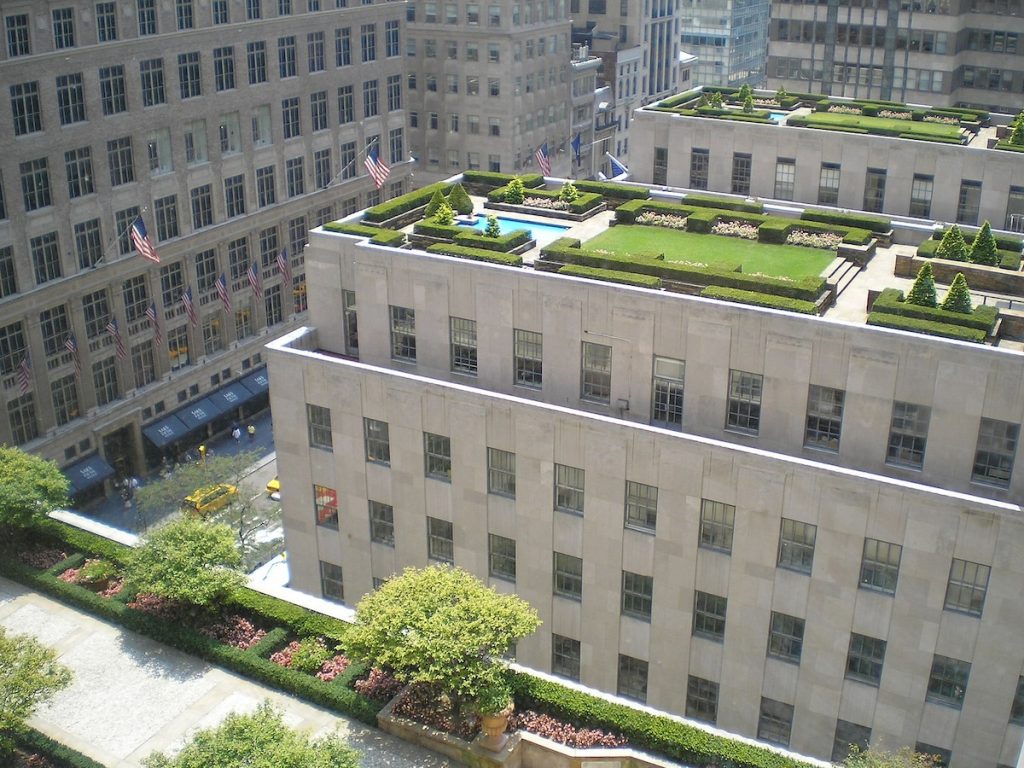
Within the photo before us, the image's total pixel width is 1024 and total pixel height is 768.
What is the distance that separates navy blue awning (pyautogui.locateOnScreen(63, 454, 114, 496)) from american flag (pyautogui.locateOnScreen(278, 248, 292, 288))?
73.3 ft

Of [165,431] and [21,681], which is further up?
[21,681]

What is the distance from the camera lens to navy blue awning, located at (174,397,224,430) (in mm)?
83312

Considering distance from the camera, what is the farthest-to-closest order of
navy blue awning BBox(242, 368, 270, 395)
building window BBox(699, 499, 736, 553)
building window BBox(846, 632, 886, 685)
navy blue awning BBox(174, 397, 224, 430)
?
navy blue awning BBox(242, 368, 270, 395), navy blue awning BBox(174, 397, 224, 430), building window BBox(699, 499, 736, 553), building window BBox(846, 632, 886, 685)

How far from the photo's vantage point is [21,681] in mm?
33906

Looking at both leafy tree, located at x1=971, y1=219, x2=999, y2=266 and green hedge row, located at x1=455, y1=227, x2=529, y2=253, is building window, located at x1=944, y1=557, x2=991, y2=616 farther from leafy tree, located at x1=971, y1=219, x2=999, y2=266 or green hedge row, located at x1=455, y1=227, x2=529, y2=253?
green hedge row, located at x1=455, y1=227, x2=529, y2=253

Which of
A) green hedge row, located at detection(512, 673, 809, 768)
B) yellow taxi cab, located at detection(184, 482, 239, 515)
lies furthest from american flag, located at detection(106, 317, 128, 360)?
green hedge row, located at detection(512, 673, 809, 768)

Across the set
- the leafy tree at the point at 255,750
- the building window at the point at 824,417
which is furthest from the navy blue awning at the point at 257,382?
the leafy tree at the point at 255,750

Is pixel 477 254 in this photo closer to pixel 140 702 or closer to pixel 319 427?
pixel 319 427

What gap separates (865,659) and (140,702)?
2640cm

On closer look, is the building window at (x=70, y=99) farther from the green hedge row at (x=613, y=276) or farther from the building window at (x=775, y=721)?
the building window at (x=775, y=721)

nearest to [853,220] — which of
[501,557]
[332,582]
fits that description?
[501,557]

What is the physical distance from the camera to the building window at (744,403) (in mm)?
43750

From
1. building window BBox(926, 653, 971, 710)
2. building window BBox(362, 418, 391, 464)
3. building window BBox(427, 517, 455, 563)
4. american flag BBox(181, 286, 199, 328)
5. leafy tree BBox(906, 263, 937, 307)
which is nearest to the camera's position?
building window BBox(926, 653, 971, 710)

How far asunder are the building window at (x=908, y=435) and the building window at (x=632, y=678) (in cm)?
1356
